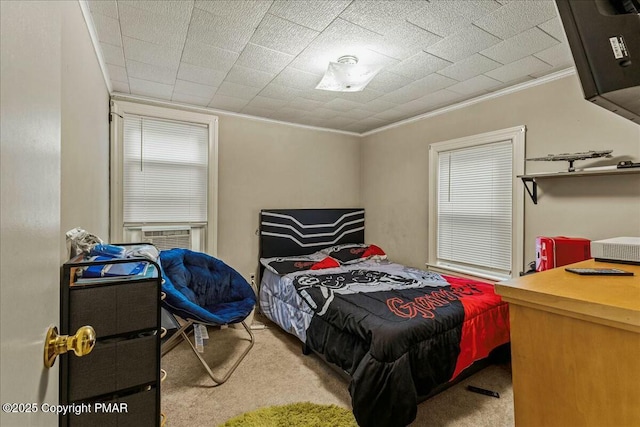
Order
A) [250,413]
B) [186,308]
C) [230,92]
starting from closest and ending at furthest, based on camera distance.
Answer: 1. [250,413]
2. [186,308]
3. [230,92]

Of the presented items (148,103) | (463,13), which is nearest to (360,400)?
(463,13)

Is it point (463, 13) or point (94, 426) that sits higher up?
point (463, 13)

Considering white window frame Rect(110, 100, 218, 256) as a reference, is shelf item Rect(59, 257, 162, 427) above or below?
below

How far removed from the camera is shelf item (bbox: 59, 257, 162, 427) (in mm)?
1256

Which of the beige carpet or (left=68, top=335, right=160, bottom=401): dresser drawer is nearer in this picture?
(left=68, top=335, right=160, bottom=401): dresser drawer

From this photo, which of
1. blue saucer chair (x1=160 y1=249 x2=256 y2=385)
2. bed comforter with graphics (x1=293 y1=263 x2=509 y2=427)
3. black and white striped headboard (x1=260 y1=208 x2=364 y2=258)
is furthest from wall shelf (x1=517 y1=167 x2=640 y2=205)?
blue saucer chair (x1=160 y1=249 x2=256 y2=385)

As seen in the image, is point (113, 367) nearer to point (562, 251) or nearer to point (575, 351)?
point (575, 351)

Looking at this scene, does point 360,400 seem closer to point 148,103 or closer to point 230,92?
point 230,92

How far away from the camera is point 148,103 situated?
10.5 ft

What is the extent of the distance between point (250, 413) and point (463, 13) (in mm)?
2823

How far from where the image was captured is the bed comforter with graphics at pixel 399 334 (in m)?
1.75

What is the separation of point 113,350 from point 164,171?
2369mm

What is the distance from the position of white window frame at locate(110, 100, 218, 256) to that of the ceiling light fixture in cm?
165

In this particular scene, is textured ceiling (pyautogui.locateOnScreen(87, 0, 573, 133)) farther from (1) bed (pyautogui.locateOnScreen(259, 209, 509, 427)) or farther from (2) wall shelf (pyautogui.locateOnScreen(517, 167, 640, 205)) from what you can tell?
(1) bed (pyautogui.locateOnScreen(259, 209, 509, 427))
